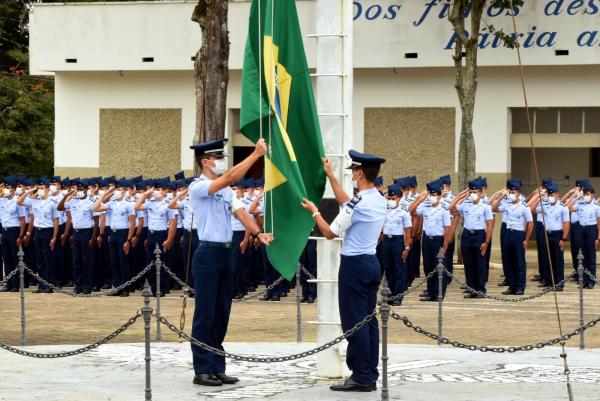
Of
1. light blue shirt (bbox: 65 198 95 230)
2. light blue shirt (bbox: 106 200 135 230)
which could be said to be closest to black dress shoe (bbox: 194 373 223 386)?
light blue shirt (bbox: 106 200 135 230)

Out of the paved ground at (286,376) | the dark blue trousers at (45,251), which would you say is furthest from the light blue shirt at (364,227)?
the dark blue trousers at (45,251)

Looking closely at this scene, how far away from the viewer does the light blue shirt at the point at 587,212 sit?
25.9 metres

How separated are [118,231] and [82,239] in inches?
28.7

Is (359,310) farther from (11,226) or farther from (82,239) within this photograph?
(11,226)

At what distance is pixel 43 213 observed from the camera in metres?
25.7

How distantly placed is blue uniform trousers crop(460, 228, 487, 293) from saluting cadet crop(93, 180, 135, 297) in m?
5.71

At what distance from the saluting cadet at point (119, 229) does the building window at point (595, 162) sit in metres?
16.5

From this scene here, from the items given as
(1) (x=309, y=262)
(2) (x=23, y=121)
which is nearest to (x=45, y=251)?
(1) (x=309, y=262)

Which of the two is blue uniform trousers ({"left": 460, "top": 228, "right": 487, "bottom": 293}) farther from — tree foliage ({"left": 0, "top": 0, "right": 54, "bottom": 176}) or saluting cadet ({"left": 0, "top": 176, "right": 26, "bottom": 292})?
tree foliage ({"left": 0, "top": 0, "right": 54, "bottom": 176})

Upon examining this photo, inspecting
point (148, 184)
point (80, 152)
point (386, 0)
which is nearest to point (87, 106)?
point (80, 152)

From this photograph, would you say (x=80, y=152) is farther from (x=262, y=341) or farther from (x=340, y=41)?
(x=340, y=41)

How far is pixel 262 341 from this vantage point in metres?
16.7

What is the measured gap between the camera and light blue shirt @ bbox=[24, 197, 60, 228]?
83.9 feet

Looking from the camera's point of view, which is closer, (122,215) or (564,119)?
(122,215)
